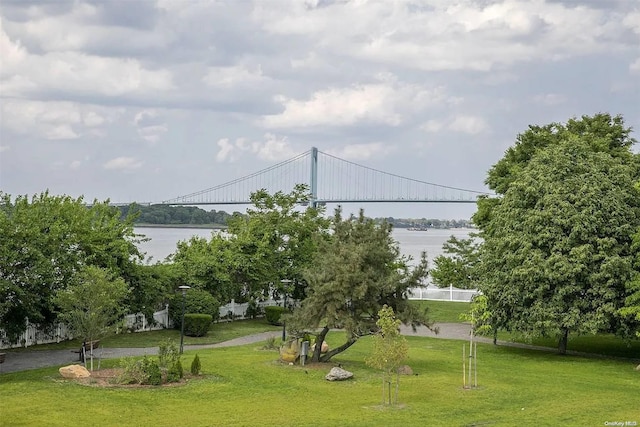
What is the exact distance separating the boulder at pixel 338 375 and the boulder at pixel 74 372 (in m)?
7.06

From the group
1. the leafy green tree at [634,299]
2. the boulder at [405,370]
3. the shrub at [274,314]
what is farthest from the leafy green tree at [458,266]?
the boulder at [405,370]

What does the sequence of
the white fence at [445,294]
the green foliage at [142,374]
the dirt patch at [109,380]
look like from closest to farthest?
the dirt patch at [109,380], the green foliage at [142,374], the white fence at [445,294]

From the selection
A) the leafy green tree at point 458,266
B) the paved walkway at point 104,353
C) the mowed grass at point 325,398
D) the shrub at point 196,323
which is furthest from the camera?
Answer: the leafy green tree at point 458,266

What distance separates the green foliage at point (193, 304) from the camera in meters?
38.3

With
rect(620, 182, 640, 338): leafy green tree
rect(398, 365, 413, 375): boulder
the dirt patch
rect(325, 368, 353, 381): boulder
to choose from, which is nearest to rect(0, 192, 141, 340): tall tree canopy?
the dirt patch

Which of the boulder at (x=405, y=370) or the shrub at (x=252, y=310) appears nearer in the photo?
the boulder at (x=405, y=370)

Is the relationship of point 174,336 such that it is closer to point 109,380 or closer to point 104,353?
point 104,353

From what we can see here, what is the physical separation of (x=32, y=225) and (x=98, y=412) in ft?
41.3

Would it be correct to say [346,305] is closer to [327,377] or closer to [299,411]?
[327,377]

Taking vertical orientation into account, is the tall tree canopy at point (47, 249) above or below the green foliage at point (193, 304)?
above

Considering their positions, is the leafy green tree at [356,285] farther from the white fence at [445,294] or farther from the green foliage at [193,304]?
the white fence at [445,294]

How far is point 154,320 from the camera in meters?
37.8

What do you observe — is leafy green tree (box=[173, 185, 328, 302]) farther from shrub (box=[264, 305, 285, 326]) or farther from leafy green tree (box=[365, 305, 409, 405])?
leafy green tree (box=[365, 305, 409, 405])

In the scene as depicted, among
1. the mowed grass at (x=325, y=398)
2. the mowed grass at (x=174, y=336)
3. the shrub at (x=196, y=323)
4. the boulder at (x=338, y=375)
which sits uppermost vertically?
the shrub at (x=196, y=323)
